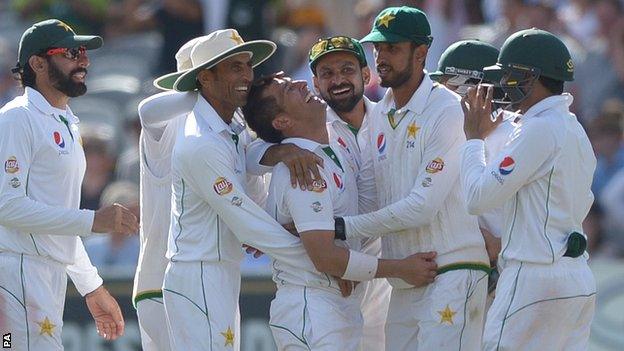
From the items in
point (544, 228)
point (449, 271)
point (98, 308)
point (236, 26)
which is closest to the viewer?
point (544, 228)

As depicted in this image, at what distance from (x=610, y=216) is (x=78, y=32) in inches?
199

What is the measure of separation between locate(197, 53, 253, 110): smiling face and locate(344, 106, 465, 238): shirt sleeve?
78cm

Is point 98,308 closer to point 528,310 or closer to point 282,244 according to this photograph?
point 282,244

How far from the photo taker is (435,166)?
7.07m

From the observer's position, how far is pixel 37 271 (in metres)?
7.30

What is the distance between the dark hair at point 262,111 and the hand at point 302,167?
232 mm

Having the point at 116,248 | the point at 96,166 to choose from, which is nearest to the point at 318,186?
the point at 116,248

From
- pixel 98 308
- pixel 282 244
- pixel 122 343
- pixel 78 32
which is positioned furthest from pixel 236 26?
pixel 282 244

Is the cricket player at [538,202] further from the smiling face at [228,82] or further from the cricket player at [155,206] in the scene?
the cricket player at [155,206]

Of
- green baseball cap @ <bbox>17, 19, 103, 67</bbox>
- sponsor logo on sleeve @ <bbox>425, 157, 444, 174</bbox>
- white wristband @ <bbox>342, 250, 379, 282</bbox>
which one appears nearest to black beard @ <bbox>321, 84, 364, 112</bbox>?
sponsor logo on sleeve @ <bbox>425, 157, 444, 174</bbox>

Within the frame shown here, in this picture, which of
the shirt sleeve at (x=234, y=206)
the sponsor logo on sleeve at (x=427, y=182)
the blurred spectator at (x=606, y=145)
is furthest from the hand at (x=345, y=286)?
the blurred spectator at (x=606, y=145)

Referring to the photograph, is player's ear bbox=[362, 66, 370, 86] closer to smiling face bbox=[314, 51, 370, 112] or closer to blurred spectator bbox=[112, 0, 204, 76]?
smiling face bbox=[314, 51, 370, 112]

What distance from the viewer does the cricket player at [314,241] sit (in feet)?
22.6

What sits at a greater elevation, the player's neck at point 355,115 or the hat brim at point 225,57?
the hat brim at point 225,57
